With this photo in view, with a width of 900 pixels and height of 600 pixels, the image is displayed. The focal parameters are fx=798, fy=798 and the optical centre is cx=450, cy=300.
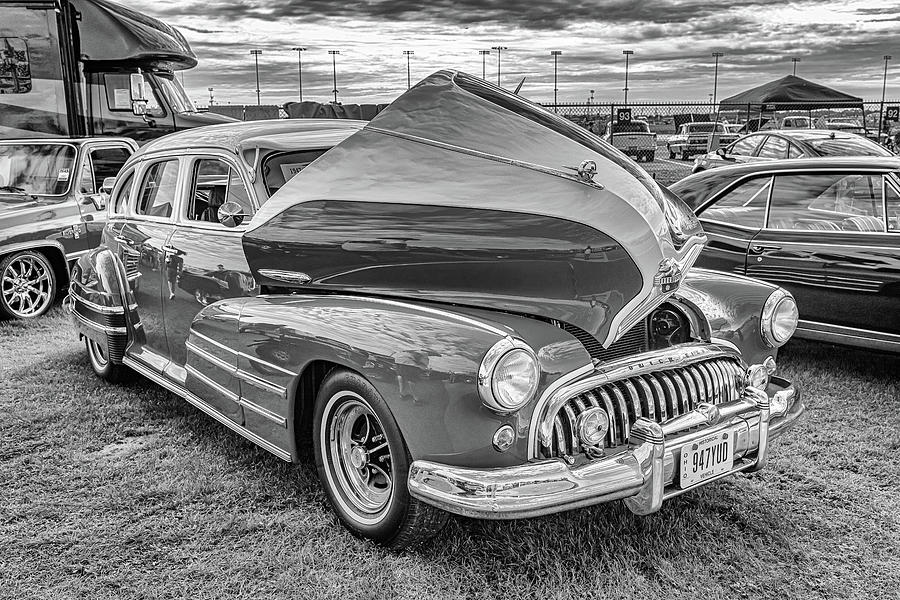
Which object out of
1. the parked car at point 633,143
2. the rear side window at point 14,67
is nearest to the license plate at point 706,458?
the rear side window at point 14,67

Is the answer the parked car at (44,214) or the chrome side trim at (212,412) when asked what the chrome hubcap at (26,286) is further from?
the chrome side trim at (212,412)

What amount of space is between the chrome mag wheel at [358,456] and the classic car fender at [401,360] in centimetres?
20

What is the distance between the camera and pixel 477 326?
294cm

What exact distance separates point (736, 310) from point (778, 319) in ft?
0.68

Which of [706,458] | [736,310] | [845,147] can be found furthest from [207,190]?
[845,147]

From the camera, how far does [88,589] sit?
10.2ft

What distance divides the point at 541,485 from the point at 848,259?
3488 millimetres

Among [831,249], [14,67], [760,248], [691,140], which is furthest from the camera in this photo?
[691,140]

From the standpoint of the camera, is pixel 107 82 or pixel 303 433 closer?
pixel 303 433

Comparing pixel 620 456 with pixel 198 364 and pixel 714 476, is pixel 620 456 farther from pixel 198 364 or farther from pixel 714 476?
pixel 198 364

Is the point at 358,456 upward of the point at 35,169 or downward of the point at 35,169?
downward

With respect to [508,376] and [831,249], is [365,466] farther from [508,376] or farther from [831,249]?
[831,249]

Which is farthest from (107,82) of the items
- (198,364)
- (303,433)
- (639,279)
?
(639,279)

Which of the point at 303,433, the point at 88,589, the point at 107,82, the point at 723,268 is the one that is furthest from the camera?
the point at 107,82
